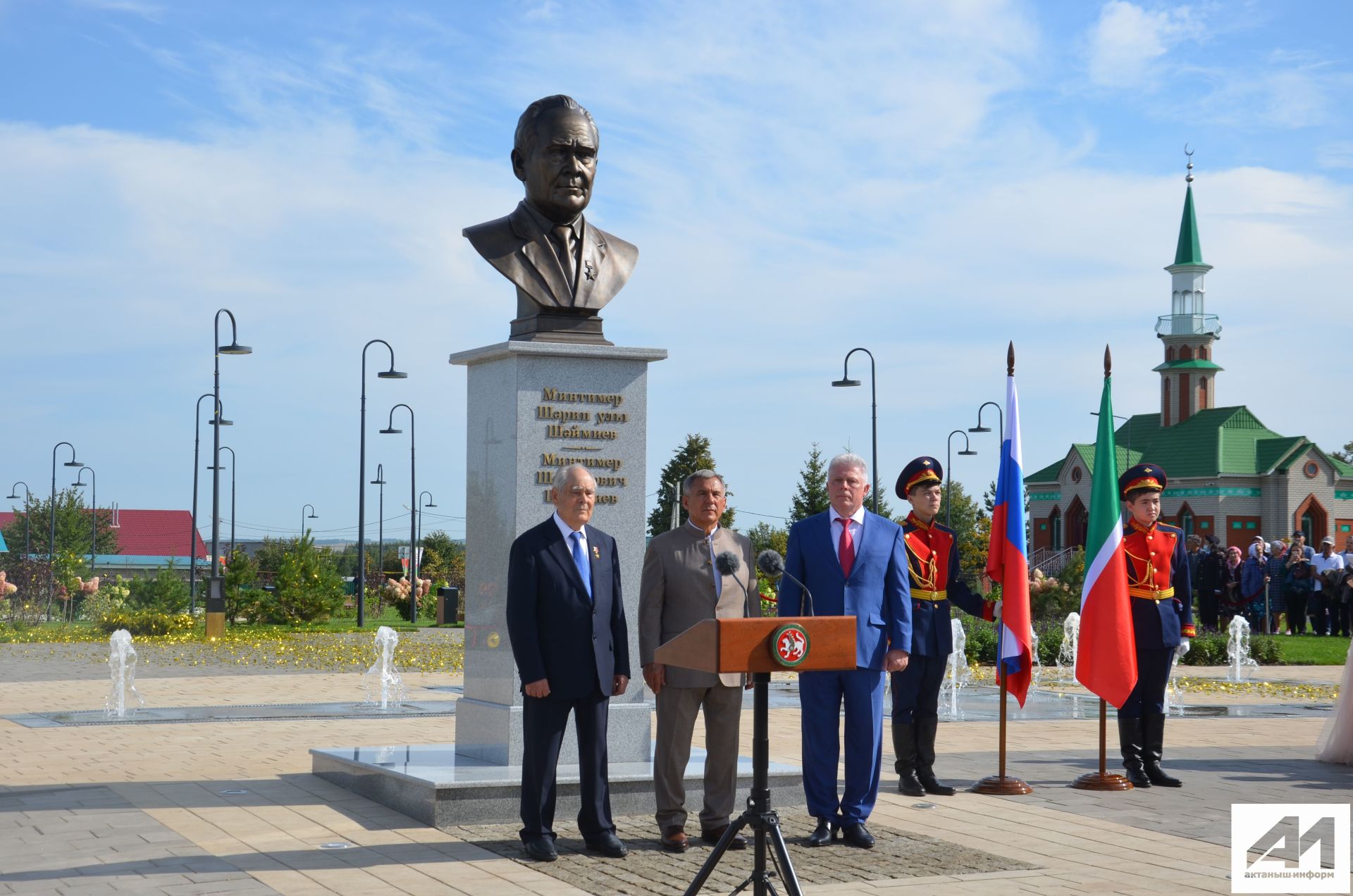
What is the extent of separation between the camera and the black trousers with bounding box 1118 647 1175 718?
1040 centimetres

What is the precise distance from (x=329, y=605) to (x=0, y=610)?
730 cm

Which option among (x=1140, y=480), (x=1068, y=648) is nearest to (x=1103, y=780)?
(x=1140, y=480)

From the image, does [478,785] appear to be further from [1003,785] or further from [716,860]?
[1003,785]

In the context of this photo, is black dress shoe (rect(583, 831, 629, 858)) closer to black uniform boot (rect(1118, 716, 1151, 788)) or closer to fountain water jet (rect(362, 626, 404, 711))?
black uniform boot (rect(1118, 716, 1151, 788))

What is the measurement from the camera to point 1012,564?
10062 millimetres

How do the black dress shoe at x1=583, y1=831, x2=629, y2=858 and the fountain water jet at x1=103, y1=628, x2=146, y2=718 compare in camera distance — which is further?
the fountain water jet at x1=103, y1=628, x2=146, y2=718

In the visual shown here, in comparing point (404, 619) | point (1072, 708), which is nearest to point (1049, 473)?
point (404, 619)

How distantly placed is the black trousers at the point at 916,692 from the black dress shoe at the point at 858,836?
191cm

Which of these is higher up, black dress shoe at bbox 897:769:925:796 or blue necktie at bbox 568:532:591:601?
blue necktie at bbox 568:532:591:601

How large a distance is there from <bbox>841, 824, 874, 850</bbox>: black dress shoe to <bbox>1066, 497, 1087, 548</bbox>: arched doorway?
223 ft

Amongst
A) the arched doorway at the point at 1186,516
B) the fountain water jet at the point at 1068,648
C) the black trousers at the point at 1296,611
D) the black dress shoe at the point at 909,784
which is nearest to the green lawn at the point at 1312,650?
the black trousers at the point at 1296,611

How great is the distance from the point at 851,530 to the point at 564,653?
173 centimetres

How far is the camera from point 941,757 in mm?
11844

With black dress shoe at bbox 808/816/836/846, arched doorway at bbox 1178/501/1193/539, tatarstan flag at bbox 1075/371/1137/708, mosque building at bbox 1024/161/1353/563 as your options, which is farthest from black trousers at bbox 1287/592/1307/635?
arched doorway at bbox 1178/501/1193/539
